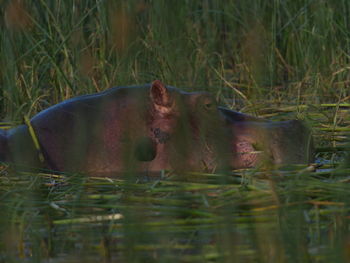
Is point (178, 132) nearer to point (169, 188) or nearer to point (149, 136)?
point (149, 136)

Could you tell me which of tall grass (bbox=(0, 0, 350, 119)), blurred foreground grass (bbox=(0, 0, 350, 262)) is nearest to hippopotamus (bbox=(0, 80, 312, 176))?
blurred foreground grass (bbox=(0, 0, 350, 262))

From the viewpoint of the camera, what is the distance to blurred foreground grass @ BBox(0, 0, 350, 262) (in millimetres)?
2078

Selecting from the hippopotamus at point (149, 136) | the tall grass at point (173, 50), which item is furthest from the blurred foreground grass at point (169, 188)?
the hippopotamus at point (149, 136)

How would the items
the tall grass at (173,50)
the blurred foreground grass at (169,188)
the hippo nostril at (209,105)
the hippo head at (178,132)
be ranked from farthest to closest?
1. the tall grass at (173,50)
2. the hippo nostril at (209,105)
3. the hippo head at (178,132)
4. the blurred foreground grass at (169,188)

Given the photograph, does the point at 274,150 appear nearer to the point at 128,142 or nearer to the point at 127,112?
the point at 127,112

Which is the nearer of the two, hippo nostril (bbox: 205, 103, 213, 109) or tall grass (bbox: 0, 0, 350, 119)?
hippo nostril (bbox: 205, 103, 213, 109)

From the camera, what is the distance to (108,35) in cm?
510

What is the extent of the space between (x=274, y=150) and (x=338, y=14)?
2.64 m

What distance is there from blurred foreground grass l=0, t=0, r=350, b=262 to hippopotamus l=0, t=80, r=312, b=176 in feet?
0.49

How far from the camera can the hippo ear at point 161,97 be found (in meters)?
3.43

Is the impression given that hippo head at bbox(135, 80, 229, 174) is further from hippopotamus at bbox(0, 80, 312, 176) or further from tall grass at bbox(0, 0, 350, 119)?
tall grass at bbox(0, 0, 350, 119)

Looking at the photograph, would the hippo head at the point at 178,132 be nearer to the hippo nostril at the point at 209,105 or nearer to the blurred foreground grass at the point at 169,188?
the hippo nostril at the point at 209,105

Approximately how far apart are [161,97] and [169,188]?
31.1 inches

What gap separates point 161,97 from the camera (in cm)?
345
